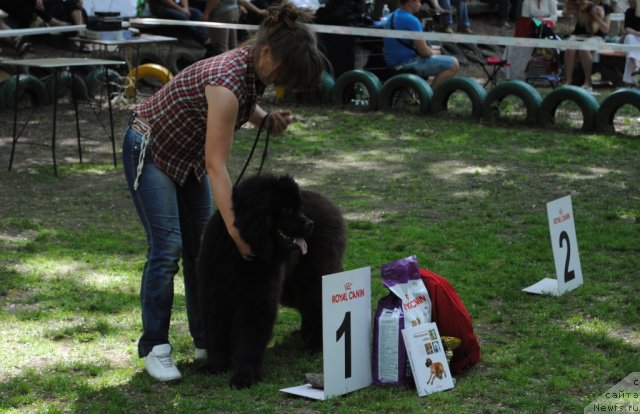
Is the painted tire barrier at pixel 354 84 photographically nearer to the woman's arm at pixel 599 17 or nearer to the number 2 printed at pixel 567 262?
the woman's arm at pixel 599 17

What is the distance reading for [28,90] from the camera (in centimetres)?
1217

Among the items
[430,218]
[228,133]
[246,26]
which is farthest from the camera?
[246,26]

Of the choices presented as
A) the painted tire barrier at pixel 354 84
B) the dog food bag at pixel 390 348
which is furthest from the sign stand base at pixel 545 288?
the painted tire barrier at pixel 354 84

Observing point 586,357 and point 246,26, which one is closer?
point 586,357

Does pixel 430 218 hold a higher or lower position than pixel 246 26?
lower

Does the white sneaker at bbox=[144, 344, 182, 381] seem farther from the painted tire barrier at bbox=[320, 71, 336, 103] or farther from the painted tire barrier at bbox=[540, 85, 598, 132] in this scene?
the painted tire barrier at bbox=[320, 71, 336, 103]

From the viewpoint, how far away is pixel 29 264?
6402 millimetres

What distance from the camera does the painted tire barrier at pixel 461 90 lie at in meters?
11.7

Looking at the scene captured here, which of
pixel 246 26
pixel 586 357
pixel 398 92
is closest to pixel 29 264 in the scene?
pixel 586 357

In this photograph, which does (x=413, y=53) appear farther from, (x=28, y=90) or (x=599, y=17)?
(x=28, y=90)

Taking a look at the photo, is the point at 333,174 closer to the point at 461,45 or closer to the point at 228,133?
the point at 228,133

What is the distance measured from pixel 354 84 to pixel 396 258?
21.3 feet

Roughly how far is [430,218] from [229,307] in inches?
146

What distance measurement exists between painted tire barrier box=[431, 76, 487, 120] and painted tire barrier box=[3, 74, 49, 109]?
500 centimetres
